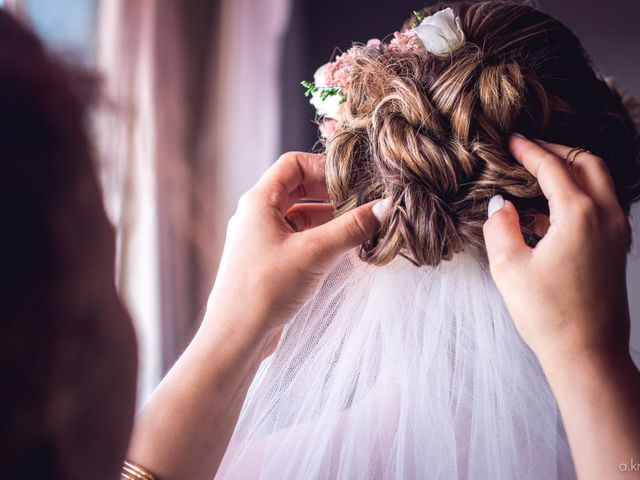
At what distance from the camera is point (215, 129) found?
1.88 m

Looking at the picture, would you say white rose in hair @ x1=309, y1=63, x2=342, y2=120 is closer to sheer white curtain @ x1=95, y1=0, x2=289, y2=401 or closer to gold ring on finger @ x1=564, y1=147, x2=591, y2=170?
gold ring on finger @ x1=564, y1=147, x2=591, y2=170

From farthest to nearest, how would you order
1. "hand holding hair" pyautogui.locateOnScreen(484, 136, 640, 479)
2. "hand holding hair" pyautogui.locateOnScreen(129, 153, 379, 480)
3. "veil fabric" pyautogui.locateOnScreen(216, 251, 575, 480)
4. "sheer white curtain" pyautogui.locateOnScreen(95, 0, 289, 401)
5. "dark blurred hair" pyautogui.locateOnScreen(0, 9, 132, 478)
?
"sheer white curtain" pyautogui.locateOnScreen(95, 0, 289, 401), "veil fabric" pyautogui.locateOnScreen(216, 251, 575, 480), "hand holding hair" pyautogui.locateOnScreen(129, 153, 379, 480), "hand holding hair" pyautogui.locateOnScreen(484, 136, 640, 479), "dark blurred hair" pyautogui.locateOnScreen(0, 9, 132, 478)

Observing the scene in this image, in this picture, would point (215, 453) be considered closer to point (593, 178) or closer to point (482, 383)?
point (482, 383)

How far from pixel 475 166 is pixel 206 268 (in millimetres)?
1321

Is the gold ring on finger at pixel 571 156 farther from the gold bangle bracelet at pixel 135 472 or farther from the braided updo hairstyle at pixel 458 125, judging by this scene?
the gold bangle bracelet at pixel 135 472

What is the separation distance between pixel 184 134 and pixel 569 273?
57.6 inches

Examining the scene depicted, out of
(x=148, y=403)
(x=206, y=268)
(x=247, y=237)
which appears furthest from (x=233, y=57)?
(x=148, y=403)

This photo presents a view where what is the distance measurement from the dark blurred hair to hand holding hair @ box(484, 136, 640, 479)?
498mm

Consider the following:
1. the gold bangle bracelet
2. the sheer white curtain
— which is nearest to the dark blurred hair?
the gold bangle bracelet

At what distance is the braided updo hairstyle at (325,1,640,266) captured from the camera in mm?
732

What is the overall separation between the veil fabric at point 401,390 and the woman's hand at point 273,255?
0.12 meters

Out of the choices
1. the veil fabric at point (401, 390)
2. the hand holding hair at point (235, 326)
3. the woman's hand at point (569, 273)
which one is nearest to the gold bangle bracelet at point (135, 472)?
the hand holding hair at point (235, 326)

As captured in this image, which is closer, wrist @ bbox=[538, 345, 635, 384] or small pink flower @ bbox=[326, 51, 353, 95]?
wrist @ bbox=[538, 345, 635, 384]

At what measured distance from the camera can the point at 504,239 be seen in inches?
26.1
